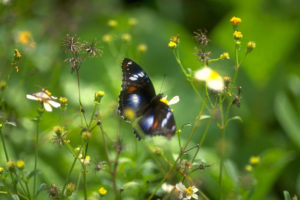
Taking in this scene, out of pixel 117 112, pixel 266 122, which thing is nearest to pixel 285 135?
pixel 266 122

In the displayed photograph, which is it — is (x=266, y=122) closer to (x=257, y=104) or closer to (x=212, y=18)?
(x=257, y=104)

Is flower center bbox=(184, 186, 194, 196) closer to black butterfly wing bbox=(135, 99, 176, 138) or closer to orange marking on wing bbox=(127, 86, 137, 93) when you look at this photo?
black butterfly wing bbox=(135, 99, 176, 138)

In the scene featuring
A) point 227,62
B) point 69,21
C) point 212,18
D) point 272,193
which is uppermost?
point 212,18

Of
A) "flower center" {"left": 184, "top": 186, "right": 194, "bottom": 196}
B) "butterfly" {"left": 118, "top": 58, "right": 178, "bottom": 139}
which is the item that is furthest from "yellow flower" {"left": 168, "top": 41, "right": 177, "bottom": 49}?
"flower center" {"left": 184, "top": 186, "right": 194, "bottom": 196}

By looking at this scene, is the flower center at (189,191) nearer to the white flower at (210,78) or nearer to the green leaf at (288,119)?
the white flower at (210,78)

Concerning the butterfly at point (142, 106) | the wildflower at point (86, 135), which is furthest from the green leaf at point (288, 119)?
the wildflower at point (86, 135)

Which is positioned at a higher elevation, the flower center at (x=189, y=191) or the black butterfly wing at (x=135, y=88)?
the black butterfly wing at (x=135, y=88)
